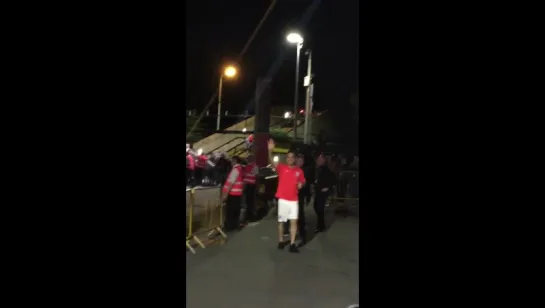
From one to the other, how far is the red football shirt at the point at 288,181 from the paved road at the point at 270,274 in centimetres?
94

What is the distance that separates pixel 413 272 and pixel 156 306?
185 cm

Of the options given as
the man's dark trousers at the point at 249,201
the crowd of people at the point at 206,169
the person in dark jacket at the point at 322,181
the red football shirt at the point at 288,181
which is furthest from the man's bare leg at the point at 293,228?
the crowd of people at the point at 206,169

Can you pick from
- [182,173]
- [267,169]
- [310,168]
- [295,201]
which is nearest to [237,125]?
[267,169]

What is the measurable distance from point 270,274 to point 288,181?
1.72 m

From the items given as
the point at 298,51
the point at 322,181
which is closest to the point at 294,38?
the point at 298,51

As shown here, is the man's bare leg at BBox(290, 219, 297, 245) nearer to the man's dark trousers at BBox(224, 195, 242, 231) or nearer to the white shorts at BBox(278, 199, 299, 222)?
the white shorts at BBox(278, 199, 299, 222)

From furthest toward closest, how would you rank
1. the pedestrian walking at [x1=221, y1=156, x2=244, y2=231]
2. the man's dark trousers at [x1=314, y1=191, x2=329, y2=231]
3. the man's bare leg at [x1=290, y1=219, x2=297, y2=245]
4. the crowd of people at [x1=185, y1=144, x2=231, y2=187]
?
the crowd of people at [x1=185, y1=144, x2=231, y2=187] → the man's dark trousers at [x1=314, y1=191, x2=329, y2=231] → the pedestrian walking at [x1=221, y1=156, x2=244, y2=231] → the man's bare leg at [x1=290, y1=219, x2=297, y2=245]

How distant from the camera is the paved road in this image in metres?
4.83

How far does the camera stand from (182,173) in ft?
10.2

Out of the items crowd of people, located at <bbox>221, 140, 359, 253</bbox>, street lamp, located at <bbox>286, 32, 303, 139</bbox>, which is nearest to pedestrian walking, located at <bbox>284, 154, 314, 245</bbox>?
crowd of people, located at <bbox>221, 140, 359, 253</bbox>

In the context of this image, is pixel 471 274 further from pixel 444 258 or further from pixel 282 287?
pixel 282 287

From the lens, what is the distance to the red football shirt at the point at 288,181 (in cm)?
696

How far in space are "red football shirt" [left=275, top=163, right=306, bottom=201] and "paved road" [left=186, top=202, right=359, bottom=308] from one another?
942 millimetres

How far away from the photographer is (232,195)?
8531 mm
